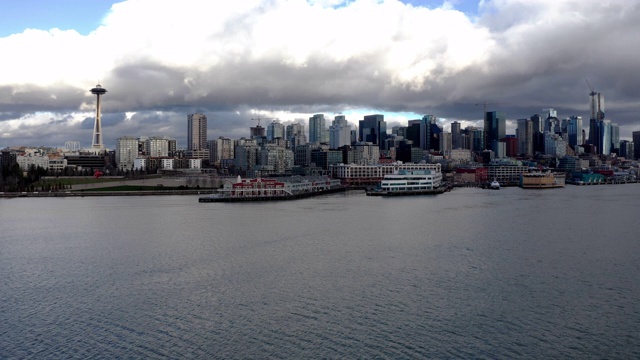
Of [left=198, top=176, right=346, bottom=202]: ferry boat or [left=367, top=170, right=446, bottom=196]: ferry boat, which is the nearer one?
[left=198, top=176, right=346, bottom=202]: ferry boat

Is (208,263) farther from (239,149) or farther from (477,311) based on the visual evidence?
(239,149)

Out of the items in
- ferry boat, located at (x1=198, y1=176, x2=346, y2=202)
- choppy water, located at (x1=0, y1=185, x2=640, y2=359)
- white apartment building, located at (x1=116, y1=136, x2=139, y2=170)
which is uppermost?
white apartment building, located at (x1=116, y1=136, x2=139, y2=170)

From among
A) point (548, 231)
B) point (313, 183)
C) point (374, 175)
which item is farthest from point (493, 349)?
point (374, 175)

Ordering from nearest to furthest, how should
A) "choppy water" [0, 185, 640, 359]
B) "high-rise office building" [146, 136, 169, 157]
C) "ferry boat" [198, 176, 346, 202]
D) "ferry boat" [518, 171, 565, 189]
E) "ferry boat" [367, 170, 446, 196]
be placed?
"choppy water" [0, 185, 640, 359]
"ferry boat" [198, 176, 346, 202]
"ferry boat" [367, 170, 446, 196]
"ferry boat" [518, 171, 565, 189]
"high-rise office building" [146, 136, 169, 157]

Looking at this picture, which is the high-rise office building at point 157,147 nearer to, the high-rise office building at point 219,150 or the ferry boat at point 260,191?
the high-rise office building at point 219,150

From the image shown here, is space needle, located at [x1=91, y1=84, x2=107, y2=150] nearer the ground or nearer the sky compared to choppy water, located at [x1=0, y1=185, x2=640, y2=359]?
nearer the sky

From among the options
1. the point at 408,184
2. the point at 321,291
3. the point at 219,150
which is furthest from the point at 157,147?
the point at 321,291

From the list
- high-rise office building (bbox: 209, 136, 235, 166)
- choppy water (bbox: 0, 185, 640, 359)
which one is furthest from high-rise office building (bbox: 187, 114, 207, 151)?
choppy water (bbox: 0, 185, 640, 359)

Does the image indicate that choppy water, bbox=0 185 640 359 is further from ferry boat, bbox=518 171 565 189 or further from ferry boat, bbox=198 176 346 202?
ferry boat, bbox=518 171 565 189
